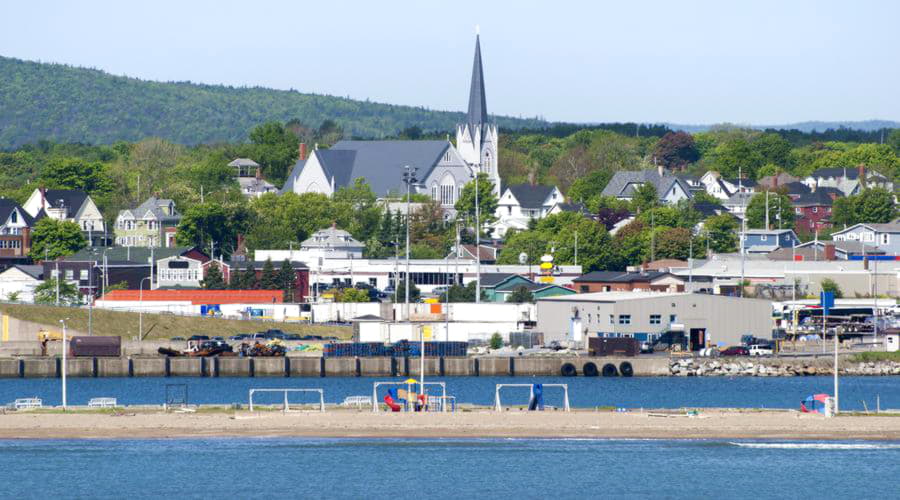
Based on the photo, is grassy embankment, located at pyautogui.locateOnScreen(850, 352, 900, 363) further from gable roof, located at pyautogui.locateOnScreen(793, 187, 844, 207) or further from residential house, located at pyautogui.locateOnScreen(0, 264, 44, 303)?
gable roof, located at pyautogui.locateOnScreen(793, 187, 844, 207)

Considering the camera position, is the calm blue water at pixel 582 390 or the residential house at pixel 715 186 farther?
the residential house at pixel 715 186

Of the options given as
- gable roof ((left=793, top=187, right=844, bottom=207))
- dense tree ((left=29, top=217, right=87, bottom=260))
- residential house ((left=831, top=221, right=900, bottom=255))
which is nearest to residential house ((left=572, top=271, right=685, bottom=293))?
residential house ((left=831, top=221, right=900, bottom=255))

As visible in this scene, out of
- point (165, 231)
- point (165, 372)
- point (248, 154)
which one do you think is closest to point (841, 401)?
point (165, 372)

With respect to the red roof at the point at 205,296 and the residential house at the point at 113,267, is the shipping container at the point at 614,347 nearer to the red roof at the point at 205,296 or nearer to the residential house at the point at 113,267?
the red roof at the point at 205,296

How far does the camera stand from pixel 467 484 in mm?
52188

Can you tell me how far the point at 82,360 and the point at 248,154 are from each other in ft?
363

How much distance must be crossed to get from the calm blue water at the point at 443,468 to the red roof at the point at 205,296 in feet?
178

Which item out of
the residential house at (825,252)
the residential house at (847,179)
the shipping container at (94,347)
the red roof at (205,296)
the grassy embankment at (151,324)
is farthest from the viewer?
the residential house at (847,179)

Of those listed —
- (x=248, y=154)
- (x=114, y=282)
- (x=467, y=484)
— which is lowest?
(x=467, y=484)

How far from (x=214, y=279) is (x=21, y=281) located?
1418cm

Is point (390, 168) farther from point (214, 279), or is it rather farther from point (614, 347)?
point (614, 347)

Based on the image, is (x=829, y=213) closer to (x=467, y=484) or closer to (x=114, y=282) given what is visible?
(x=114, y=282)

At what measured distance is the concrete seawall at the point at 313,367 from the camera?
8519 cm

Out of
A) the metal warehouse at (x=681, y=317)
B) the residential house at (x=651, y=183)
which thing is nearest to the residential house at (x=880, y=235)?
the residential house at (x=651, y=183)
